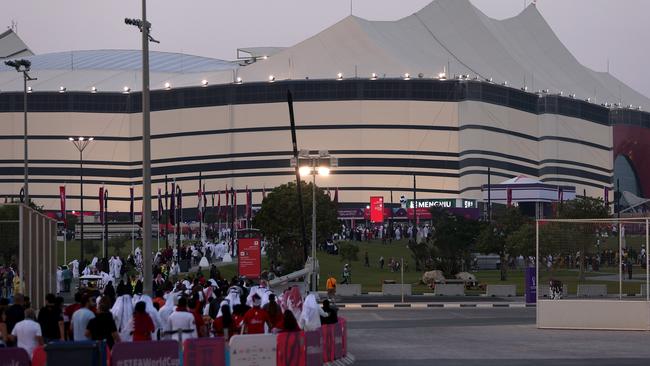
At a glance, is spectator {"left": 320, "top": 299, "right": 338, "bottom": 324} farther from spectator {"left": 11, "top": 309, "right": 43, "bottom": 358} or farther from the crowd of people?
spectator {"left": 11, "top": 309, "right": 43, "bottom": 358}

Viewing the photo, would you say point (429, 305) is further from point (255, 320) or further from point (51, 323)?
point (51, 323)

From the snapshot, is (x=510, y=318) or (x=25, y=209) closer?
(x=25, y=209)

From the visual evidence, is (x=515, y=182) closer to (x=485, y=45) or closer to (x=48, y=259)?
(x=485, y=45)

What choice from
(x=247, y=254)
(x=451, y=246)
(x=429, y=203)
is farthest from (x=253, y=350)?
(x=429, y=203)

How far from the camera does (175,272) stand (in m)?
69.2

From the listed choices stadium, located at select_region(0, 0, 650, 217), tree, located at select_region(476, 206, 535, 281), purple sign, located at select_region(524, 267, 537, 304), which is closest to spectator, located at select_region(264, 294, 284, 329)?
purple sign, located at select_region(524, 267, 537, 304)

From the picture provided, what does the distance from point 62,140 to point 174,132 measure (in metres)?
12.8

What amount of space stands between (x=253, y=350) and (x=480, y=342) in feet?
41.3

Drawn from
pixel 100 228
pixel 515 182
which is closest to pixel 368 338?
pixel 100 228

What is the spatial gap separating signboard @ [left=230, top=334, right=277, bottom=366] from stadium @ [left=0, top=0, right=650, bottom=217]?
126938mm

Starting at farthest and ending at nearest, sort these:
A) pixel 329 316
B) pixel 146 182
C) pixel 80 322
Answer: pixel 146 182
pixel 329 316
pixel 80 322

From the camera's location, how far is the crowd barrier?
19.4 meters

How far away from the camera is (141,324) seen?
22438 mm

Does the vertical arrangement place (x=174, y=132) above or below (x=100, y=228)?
above
